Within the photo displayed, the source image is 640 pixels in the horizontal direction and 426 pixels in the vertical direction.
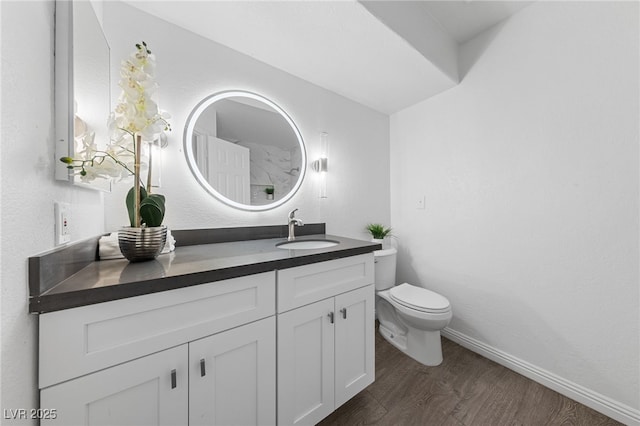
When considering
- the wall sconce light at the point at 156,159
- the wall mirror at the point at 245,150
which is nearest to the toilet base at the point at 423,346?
the wall mirror at the point at 245,150

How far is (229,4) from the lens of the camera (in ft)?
3.68

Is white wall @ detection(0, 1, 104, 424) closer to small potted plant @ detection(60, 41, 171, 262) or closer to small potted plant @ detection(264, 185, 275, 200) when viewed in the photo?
small potted plant @ detection(60, 41, 171, 262)

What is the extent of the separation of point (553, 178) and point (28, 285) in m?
2.30

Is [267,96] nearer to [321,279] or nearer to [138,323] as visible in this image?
[321,279]

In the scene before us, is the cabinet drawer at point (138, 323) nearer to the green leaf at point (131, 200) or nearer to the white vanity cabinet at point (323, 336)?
the white vanity cabinet at point (323, 336)

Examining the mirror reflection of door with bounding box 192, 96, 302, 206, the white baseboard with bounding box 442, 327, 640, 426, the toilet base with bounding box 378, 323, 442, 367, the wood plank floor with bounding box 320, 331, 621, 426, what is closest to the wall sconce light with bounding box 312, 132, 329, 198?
the mirror reflection of door with bounding box 192, 96, 302, 206

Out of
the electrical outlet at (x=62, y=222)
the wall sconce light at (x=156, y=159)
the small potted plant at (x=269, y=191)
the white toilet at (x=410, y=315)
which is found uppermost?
the wall sconce light at (x=156, y=159)

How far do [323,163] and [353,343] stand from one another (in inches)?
49.7

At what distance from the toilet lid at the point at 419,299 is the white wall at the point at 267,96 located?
59 centimetres

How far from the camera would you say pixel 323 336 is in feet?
3.44

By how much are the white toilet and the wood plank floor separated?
11cm

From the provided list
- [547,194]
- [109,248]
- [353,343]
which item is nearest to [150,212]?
[109,248]

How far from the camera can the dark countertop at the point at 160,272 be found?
554mm

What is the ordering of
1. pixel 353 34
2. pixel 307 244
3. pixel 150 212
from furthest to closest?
pixel 307 244 < pixel 353 34 < pixel 150 212
